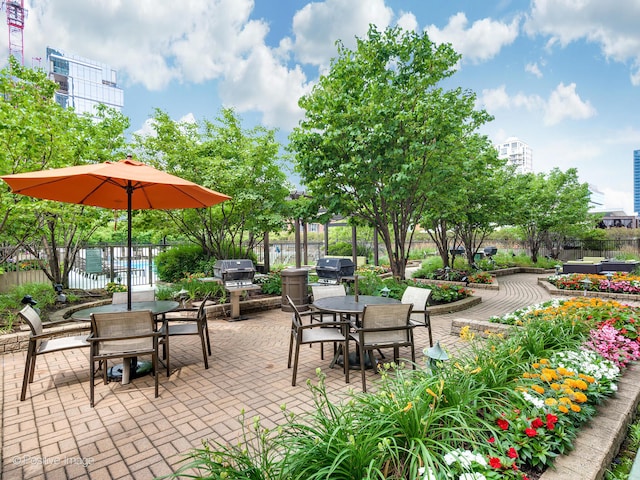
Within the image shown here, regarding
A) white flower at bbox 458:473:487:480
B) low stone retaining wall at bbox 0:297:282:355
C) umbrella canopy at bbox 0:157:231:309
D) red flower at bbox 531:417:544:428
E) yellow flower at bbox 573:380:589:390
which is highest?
umbrella canopy at bbox 0:157:231:309

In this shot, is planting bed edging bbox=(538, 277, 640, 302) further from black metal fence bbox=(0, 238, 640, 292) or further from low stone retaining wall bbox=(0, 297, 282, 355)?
black metal fence bbox=(0, 238, 640, 292)

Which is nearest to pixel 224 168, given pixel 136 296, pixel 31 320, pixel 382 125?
pixel 382 125

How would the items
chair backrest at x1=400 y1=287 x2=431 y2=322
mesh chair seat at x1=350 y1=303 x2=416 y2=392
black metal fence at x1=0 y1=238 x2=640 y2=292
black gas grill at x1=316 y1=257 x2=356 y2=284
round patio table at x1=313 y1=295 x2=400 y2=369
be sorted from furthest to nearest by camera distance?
black gas grill at x1=316 y1=257 x2=356 y2=284
black metal fence at x1=0 y1=238 x2=640 y2=292
chair backrest at x1=400 y1=287 x2=431 y2=322
round patio table at x1=313 y1=295 x2=400 y2=369
mesh chair seat at x1=350 y1=303 x2=416 y2=392

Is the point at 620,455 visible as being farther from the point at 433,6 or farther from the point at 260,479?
the point at 433,6

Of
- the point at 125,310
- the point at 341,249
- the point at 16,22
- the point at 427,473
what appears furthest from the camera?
the point at 16,22

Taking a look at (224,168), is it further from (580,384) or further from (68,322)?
(580,384)

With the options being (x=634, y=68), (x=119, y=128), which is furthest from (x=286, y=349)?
(x=634, y=68)

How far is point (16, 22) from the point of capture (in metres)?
59.5

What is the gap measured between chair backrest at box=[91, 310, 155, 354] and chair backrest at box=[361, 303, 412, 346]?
2.13 m

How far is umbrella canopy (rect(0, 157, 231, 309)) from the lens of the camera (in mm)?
3281

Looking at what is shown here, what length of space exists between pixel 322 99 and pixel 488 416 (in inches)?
276

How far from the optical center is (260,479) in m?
1.49

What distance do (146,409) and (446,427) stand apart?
8.50 feet

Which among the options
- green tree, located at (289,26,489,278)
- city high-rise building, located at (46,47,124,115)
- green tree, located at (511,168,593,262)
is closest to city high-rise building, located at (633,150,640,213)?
green tree, located at (511,168,593,262)
